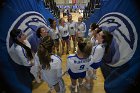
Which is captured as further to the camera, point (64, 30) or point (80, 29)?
point (80, 29)

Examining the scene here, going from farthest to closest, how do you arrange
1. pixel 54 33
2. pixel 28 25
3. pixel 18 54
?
pixel 54 33
pixel 28 25
pixel 18 54

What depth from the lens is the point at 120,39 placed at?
366cm

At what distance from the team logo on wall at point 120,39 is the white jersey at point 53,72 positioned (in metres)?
1.21

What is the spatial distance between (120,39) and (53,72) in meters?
1.55

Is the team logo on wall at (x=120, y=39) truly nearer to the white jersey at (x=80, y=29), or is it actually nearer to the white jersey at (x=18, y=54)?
the white jersey at (x=80, y=29)

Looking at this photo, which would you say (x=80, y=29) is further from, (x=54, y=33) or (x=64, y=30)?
(x=54, y=33)

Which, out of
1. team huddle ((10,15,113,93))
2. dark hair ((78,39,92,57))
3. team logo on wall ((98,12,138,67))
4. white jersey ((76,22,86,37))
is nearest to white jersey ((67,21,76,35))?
white jersey ((76,22,86,37))

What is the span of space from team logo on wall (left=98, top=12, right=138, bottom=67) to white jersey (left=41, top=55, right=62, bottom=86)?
3.98 ft

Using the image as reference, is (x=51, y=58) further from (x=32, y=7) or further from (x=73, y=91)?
(x=32, y=7)

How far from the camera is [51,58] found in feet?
9.70

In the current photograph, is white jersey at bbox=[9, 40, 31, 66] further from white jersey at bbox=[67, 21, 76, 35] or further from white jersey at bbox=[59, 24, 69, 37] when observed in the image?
white jersey at bbox=[67, 21, 76, 35]

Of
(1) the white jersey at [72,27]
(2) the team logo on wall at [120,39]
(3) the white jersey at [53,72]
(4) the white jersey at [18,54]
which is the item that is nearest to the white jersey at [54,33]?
(1) the white jersey at [72,27]

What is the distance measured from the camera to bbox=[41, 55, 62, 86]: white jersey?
2980 mm

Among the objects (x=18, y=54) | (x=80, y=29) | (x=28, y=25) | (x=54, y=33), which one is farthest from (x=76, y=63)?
(x=80, y=29)
